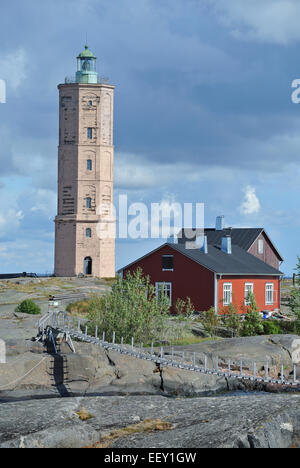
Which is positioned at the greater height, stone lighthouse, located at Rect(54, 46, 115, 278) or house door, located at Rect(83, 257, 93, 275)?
stone lighthouse, located at Rect(54, 46, 115, 278)

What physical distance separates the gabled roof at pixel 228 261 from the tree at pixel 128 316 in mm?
11076

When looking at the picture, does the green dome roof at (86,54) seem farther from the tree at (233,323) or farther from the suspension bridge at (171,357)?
the suspension bridge at (171,357)

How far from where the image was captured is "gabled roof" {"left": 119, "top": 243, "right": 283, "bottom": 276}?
42.4m

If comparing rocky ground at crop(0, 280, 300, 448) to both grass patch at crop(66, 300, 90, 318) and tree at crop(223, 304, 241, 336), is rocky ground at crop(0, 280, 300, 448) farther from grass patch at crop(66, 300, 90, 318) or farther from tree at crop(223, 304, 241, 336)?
grass patch at crop(66, 300, 90, 318)

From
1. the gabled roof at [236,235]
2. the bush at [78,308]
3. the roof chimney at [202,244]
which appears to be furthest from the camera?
the gabled roof at [236,235]

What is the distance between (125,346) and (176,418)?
951 centimetres

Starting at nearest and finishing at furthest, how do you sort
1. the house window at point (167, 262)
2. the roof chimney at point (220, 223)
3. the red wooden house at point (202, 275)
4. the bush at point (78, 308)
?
the bush at point (78, 308) < the red wooden house at point (202, 275) < the house window at point (167, 262) < the roof chimney at point (220, 223)

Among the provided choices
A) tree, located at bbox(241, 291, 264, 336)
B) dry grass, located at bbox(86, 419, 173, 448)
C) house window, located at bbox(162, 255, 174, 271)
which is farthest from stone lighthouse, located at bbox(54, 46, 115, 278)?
dry grass, located at bbox(86, 419, 173, 448)

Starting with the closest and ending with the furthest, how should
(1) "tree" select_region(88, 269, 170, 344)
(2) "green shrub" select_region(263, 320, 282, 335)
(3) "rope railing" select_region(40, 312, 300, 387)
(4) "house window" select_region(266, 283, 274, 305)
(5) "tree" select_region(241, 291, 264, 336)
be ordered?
(3) "rope railing" select_region(40, 312, 300, 387) → (1) "tree" select_region(88, 269, 170, 344) → (5) "tree" select_region(241, 291, 264, 336) → (2) "green shrub" select_region(263, 320, 282, 335) → (4) "house window" select_region(266, 283, 274, 305)

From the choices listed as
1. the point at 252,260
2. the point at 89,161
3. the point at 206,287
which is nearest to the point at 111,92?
the point at 89,161

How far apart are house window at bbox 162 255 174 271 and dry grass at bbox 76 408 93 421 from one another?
79.4 ft

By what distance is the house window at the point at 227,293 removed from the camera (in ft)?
139

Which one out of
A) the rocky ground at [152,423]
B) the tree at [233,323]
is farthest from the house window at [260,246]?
the rocky ground at [152,423]
